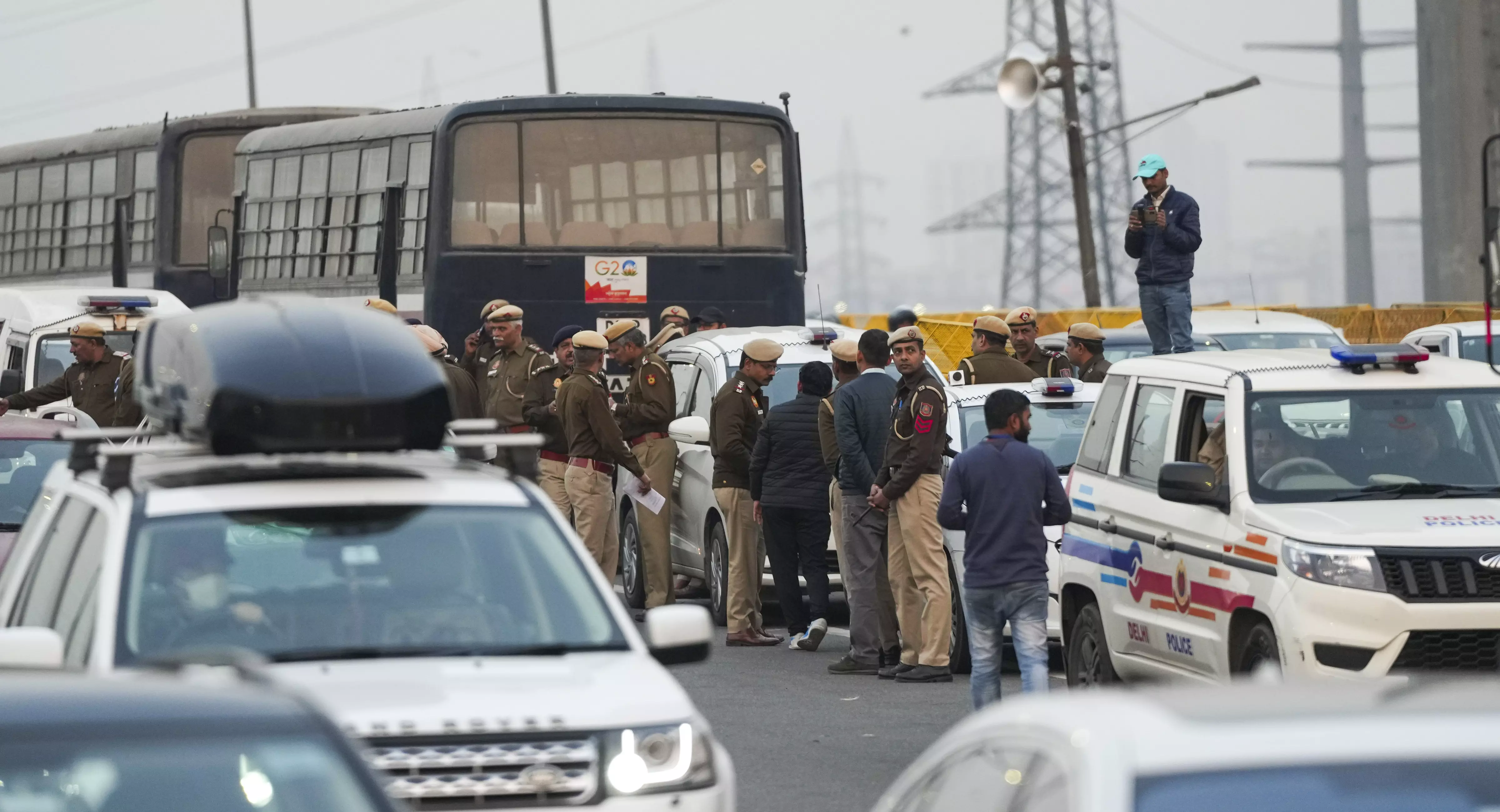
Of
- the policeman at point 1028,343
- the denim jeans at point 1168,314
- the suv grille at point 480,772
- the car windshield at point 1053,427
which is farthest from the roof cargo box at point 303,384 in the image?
the policeman at point 1028,343

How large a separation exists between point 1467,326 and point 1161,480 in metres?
9.90

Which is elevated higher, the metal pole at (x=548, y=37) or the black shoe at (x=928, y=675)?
the metal pole at (x=548, y=37)

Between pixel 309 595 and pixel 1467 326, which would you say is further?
pixel 1467 326

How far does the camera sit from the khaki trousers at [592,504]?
15633 millimetres

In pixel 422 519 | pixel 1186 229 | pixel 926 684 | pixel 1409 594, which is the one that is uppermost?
pixel 1186 229

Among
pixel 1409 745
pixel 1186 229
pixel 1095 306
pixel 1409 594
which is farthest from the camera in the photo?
pixel 1095 306

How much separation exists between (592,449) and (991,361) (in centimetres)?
276

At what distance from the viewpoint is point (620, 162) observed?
22109 mm

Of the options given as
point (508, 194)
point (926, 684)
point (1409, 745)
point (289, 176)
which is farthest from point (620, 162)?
point (1409, 745)

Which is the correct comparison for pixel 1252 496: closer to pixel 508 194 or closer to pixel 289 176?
pixel 508 194

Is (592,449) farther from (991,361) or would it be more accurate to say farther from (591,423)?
(991,361)

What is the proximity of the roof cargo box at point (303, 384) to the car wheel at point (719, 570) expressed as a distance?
7680 millimetres

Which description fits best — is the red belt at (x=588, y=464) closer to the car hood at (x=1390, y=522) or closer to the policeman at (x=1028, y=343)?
the policeman at (x=1028, y=343)

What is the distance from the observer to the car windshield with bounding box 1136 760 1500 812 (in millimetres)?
3457
